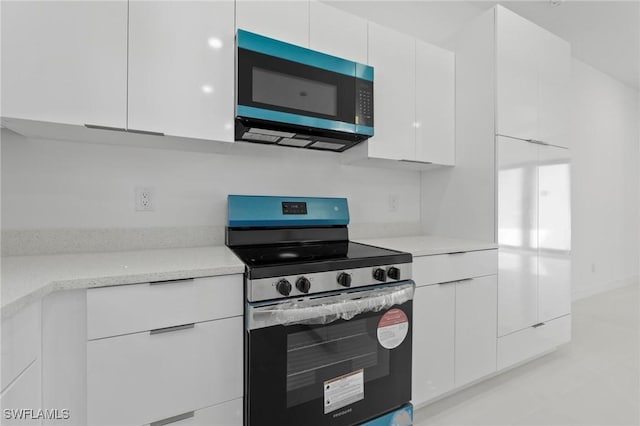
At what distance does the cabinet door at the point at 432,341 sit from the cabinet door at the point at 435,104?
914 mm

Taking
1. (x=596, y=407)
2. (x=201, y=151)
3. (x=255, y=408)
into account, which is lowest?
(x=596, y=407)

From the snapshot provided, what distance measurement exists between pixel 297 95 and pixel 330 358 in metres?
1.27

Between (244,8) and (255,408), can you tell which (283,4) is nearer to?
(244,8)

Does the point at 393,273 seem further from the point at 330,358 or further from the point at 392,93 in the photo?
the point at 392,93

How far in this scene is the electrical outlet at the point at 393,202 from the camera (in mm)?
2377

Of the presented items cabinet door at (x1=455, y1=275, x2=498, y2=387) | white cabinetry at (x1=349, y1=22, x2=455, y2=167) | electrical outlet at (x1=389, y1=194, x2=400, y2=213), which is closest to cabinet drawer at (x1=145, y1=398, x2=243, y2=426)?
cabinet door at (x1=455, y1=275, x2=498, y2=387)

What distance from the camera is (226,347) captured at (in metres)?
1.21

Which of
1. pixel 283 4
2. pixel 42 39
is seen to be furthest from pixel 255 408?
pixel 283 4

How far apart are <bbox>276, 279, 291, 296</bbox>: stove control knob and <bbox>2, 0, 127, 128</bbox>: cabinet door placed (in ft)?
3.04

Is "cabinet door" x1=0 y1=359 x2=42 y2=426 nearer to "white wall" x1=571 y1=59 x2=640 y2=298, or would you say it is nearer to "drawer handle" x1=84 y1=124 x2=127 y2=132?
"drawer handle" x1=84 y1=124 x2=127 y2=132

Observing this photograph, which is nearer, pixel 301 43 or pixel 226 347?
pixel 226 347

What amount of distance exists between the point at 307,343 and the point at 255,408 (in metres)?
0.31

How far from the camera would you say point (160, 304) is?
43.1 inches

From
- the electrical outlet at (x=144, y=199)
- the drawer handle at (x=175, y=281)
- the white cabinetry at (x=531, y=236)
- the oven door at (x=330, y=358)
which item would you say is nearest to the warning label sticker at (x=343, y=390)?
the oven door at (x=330, y=358)
